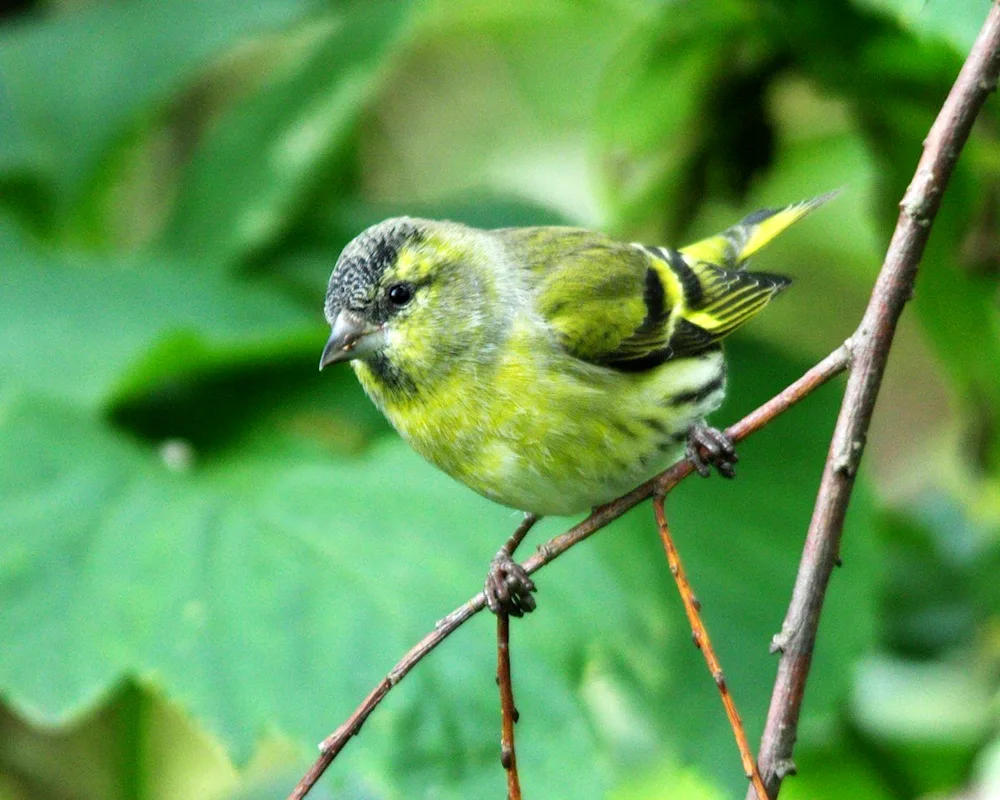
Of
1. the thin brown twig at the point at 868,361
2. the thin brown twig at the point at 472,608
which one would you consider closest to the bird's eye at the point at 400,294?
the thin brown twig at the point at 472,608

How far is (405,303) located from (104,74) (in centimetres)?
187

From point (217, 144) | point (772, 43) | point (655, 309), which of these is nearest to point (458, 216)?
point (217, 144)

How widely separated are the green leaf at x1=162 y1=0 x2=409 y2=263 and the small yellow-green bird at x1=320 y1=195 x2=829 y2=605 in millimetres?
1123

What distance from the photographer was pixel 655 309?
8.02ft

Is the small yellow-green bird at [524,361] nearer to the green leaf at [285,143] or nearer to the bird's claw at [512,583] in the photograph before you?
the bird's claw at [512,583]

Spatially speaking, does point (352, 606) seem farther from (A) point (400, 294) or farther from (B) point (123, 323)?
(B) point (123, 323)

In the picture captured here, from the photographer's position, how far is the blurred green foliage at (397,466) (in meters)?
2.36

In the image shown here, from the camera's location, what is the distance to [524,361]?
217 centimetres

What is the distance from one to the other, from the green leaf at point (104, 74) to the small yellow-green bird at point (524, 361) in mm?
1510

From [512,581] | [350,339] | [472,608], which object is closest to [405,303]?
[350,339]

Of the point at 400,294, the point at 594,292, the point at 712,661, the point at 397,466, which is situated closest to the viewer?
the point at 712,661

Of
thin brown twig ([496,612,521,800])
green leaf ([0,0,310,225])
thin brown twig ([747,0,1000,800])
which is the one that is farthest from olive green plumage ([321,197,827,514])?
green leaf ([0,0,310,225])

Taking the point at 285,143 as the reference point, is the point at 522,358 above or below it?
above

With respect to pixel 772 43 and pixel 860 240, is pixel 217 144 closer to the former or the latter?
pixel 772 43
